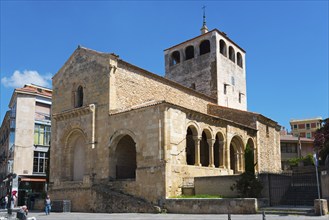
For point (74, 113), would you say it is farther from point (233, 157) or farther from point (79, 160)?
point (233, 157)

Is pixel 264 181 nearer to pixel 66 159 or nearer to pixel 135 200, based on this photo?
pixel 135 200

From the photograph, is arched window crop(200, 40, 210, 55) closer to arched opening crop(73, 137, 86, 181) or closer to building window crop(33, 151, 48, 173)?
arched opening crop(73, 137, 86, 181)

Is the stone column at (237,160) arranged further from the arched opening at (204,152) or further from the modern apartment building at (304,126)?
the modern apartment building at (304,126)

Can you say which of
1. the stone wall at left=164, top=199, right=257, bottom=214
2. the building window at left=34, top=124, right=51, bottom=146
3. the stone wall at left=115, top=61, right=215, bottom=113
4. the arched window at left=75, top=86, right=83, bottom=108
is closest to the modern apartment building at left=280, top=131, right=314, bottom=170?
the stone wall at left=115, top=61, right=215, bottom=113

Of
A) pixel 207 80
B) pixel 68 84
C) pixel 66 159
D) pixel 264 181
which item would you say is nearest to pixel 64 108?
pixel 68 84

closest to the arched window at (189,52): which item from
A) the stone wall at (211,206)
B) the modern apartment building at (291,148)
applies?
the modern apartment building at (291,148)

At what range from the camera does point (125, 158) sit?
950 inches

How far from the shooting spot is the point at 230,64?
37094 millimetres

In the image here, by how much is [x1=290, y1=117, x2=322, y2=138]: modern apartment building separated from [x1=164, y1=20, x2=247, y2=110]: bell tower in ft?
155

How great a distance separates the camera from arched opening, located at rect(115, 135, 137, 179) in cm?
2353

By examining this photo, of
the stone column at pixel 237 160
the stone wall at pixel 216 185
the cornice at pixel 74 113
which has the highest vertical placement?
the cornice at pixel 74 113

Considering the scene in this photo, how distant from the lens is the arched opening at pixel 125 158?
23.5 metres

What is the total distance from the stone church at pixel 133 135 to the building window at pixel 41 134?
7.75 meters

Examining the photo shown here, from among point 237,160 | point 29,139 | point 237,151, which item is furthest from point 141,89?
point 29,139
